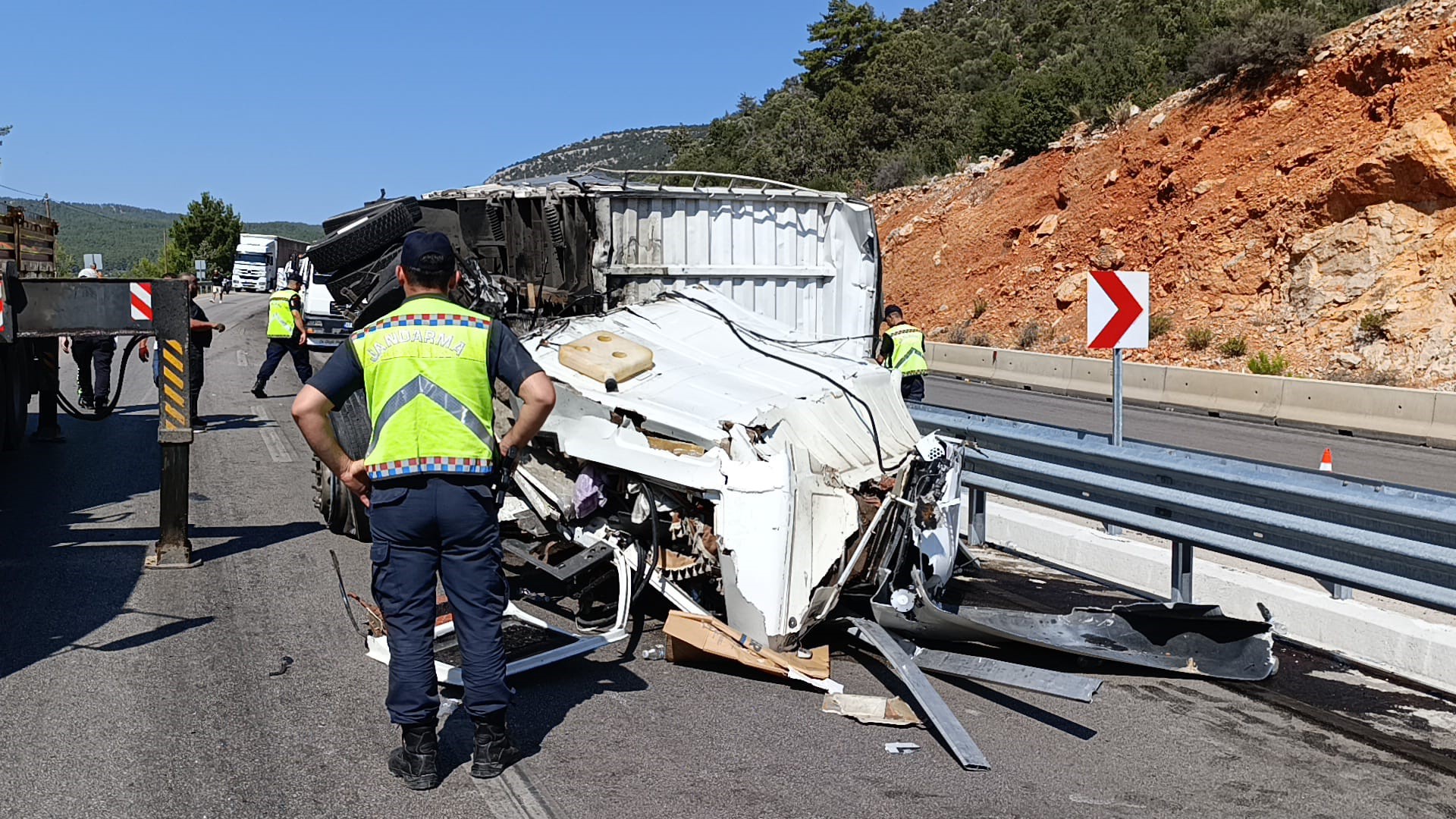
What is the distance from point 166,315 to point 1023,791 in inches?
223

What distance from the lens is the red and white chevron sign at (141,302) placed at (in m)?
7.39

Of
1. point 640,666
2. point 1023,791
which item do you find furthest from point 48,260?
point 1023,791

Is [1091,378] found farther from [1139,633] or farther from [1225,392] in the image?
[1139,633]

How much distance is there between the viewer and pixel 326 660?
5562 mm

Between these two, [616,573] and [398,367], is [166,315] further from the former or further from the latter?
[398,367]

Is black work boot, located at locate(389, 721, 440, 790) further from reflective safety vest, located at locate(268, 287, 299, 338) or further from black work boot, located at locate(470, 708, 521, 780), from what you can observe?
reflective safety vest, located at locate(268, 287, 299, 338)

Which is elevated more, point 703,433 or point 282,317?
point 282,317

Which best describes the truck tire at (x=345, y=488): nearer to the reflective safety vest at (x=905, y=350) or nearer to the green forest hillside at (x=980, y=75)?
the reflective safety vest at (x=905, y=350)

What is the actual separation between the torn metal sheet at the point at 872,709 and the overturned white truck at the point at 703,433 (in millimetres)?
434

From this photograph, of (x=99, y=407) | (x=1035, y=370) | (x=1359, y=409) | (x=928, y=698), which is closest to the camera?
(x=928, y=698)

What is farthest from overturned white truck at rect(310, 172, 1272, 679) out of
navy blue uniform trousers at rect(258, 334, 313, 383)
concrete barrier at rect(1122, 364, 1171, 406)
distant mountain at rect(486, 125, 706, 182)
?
distant mountain at rect(486, 125, 706, 182)

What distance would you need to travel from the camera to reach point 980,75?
4881 cm

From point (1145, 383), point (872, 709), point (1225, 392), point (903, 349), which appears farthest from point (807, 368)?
point (1145, 383)

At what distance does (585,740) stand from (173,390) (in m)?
4.15
